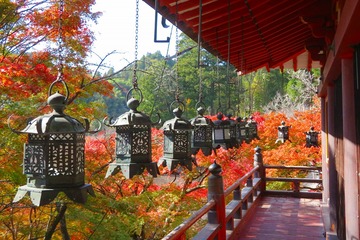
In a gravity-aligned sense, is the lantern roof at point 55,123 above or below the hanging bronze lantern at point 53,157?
above

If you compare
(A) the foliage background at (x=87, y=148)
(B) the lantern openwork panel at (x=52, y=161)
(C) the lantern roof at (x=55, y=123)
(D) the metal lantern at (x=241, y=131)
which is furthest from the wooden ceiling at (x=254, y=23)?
(B) the lantern openwork panel at (x=52, y=161)

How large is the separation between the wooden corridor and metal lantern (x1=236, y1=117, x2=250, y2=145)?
171 cm

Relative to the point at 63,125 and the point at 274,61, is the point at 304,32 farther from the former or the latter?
the point at 63,125

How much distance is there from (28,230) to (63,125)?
7027mm

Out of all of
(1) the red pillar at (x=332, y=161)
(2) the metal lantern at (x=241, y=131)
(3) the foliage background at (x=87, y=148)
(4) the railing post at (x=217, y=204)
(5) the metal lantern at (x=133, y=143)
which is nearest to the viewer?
(5) the metal lantern at (x=133, y=143)

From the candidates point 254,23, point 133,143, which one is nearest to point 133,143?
point 133,143

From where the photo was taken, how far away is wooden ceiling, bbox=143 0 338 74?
4.07 meters

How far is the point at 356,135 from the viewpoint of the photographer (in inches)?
138

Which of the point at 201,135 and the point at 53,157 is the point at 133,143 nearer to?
the point at 53,157

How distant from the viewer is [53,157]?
2098 millimetres

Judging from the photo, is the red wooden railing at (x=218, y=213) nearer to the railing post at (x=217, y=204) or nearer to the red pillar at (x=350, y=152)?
the railing post at (x=217, y=204)

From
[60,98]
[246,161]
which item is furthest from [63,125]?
[246,161]

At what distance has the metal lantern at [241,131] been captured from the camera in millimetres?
5477

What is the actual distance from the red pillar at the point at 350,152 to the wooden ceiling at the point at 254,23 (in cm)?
128
